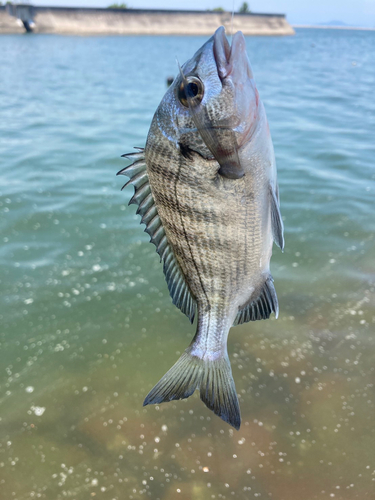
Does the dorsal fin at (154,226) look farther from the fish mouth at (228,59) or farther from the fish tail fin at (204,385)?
the fish mouth at (228,59)

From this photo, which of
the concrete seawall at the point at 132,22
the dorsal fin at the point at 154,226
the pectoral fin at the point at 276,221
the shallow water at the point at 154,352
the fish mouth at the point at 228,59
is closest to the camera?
the fish mouth at the point at 228,59

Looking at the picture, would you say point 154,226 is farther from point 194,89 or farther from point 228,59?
point 228,59

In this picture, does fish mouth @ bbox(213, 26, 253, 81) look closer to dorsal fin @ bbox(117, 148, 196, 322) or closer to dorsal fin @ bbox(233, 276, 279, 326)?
dorsal fin @ bbox(117, 148, 196, 322)

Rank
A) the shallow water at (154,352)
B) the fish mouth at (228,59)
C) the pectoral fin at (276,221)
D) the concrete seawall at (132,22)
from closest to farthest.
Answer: the fish mouth at (228,59)
the pectoral fin at (276,221)
the shallow water at (154,352)
the concrete seawall at (132,22)

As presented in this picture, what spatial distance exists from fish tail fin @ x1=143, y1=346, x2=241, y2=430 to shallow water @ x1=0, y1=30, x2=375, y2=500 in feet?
5.84

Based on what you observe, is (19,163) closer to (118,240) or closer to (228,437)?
(118,240)

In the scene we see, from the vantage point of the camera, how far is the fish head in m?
1.60

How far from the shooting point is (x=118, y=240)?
21.2 feet

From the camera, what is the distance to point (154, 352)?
15.3 feet

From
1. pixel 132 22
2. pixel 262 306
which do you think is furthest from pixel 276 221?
pixel 132 22

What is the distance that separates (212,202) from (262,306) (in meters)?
0.59

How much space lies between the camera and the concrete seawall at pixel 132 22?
1982 inches

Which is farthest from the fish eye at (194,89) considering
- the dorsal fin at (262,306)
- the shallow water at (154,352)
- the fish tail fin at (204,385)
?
the shallow water at (154,352)

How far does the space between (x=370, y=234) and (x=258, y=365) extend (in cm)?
327
